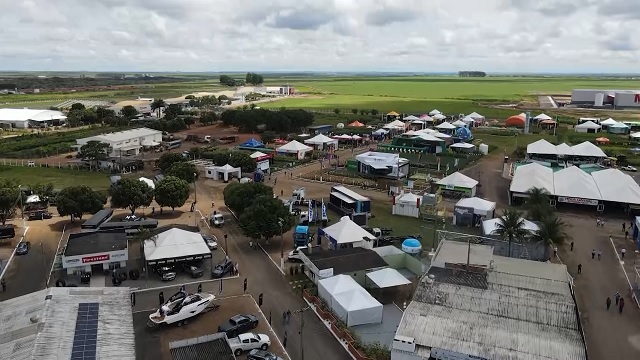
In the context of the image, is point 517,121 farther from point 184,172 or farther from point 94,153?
point 94,153

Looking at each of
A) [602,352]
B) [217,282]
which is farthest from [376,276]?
[602,352]

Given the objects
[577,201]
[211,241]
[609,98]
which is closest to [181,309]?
[211,241]

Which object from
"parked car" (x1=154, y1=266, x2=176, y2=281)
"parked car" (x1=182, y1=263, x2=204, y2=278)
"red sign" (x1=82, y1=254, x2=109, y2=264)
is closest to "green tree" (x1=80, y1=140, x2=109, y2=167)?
"red sign" (x1=82, y1=254, x2=109, y2=264)

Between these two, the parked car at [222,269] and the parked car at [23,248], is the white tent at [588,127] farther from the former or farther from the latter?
the parked car at [23,248]

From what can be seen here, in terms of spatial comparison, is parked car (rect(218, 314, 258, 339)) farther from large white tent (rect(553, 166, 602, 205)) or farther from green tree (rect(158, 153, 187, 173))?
green tree (rect(158, 153, 187, 173))

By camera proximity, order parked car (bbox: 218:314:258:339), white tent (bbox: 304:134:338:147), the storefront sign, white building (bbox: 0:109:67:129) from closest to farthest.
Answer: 1. parked car (bbox: 218:314:258:339)
2. the storefront sign
3. white tent (bbox: 304:134:338:147)
4. white building (bbox: 0:109:67:129)

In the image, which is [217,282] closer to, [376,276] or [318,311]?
[318,311]
